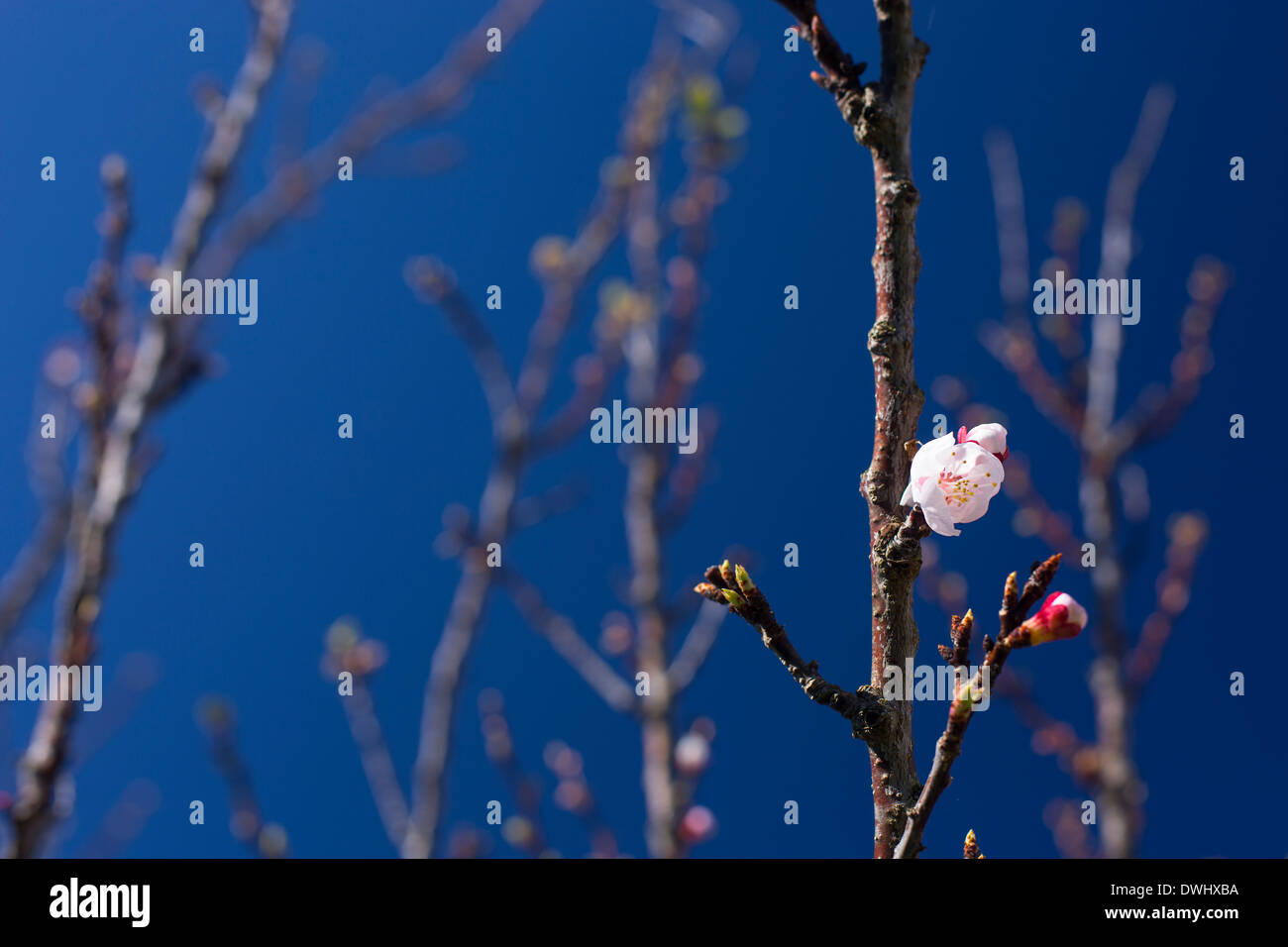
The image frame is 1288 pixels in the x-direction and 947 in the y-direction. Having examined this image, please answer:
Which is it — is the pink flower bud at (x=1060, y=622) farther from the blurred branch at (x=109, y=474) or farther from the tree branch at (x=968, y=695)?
the blurred branch at (x=109, y=474)

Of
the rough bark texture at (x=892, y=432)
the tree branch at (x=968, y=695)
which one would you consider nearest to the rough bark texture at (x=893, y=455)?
the rough bark texture at (x=892, y=432)

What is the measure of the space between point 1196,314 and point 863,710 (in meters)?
5.38

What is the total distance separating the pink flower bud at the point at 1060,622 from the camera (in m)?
1.41

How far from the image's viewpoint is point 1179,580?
498cm

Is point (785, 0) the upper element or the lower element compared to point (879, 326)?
upper

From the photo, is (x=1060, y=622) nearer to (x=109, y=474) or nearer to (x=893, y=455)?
(x=893, y=455)

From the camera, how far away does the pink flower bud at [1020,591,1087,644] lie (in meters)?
1.41

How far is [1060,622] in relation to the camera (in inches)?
56.1

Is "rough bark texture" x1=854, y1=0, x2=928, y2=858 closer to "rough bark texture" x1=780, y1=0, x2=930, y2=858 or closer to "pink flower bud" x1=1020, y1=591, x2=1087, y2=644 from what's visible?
"rough bark texture" x1=780, y1=0, x2=930, y2=858

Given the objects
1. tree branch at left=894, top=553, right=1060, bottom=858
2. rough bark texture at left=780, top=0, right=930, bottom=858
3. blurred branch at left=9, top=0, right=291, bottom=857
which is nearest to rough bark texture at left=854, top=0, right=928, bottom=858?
rough bark texture at left=780, top=0, right=930, bottom=858
